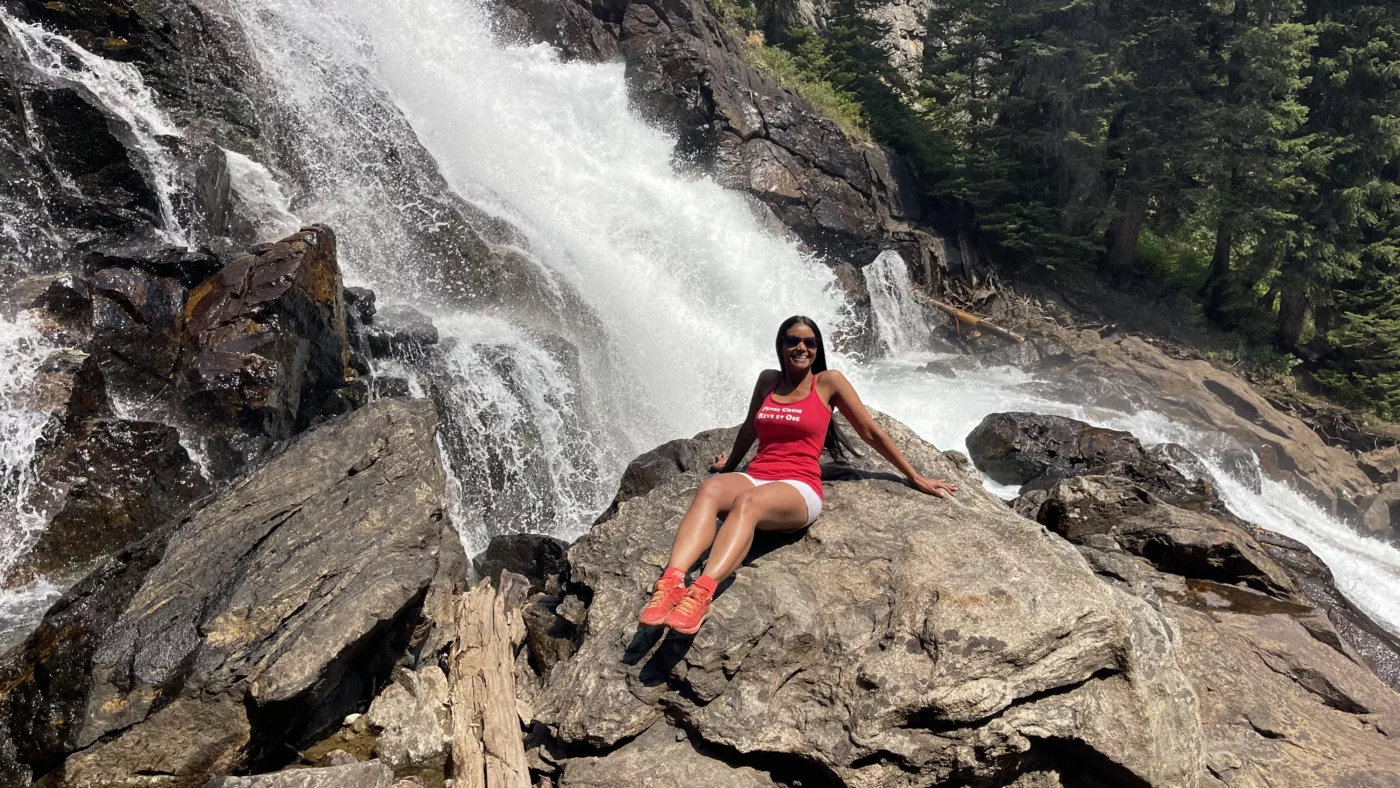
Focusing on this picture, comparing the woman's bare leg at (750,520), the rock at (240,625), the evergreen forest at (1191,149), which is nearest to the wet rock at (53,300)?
the rock at (240,625)

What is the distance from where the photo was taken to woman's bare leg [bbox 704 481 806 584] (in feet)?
13.2

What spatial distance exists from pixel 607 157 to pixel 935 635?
18.1 metres

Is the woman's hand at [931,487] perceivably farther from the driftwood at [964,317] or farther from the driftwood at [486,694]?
the driftwood at [964,317]

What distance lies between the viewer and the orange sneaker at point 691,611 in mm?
3701

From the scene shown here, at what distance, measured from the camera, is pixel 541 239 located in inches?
630

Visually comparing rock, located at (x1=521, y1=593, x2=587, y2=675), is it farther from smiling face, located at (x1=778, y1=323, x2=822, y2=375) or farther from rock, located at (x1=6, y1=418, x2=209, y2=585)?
rock, located at (x1=6, y1=418, x2=209, y2=585)

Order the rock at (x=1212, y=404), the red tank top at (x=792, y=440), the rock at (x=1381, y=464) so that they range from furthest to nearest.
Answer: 1. the rock at (x=1381, y=464)
2. the rock at (x=1212, y=404)
3. the red tank top at (x=792, y=440)

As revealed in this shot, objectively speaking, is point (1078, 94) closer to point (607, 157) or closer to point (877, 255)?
point (877, 255)

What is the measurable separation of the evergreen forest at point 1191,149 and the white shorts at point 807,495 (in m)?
20.7

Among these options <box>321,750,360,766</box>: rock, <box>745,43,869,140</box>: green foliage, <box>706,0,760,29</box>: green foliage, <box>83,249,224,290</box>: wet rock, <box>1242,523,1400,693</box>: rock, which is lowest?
<box>83,249,224,290</box>: wet rock

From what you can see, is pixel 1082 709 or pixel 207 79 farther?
pixel 207 79

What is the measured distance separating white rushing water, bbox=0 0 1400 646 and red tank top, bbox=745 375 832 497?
20.9ft

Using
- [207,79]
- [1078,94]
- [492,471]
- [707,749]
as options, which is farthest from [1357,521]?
[207,79]

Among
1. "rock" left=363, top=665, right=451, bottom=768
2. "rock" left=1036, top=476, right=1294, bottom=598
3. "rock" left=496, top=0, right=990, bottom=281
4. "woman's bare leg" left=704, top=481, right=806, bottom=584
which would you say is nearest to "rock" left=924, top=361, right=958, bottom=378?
"rock" left=496, top=0, right=990, bottom=281
